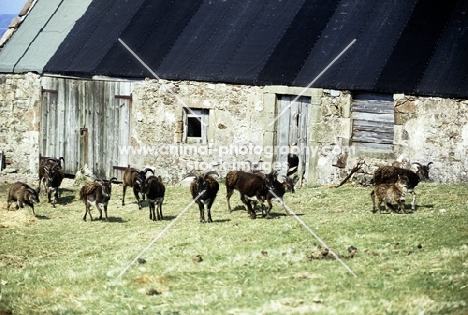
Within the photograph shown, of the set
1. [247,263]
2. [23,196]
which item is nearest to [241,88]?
[23,196]

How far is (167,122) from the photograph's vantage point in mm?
29094

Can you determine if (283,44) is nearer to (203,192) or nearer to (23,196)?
(203,192)

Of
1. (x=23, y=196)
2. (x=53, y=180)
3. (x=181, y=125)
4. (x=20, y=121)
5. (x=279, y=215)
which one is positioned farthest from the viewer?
(x=20, y=121)

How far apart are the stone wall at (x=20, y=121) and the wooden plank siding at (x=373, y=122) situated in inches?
420

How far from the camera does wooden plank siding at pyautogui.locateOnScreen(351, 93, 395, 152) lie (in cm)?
2664

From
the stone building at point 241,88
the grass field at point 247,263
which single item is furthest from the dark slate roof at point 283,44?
the grass field at point 247,263

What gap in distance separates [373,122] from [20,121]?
11.8 metres

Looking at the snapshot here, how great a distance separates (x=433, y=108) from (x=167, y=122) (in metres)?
8.00

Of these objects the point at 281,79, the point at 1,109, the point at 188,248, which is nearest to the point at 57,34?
the point at 1,109

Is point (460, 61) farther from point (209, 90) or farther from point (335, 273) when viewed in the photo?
point (335, 273)

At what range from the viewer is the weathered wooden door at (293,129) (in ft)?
90.9

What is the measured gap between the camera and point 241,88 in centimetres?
2812

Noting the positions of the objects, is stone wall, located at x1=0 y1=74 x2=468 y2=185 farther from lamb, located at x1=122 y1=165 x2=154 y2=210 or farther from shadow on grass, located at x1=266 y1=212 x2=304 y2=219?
shadow on grass, located at x1=266 y1=212 x2=304 y2=219

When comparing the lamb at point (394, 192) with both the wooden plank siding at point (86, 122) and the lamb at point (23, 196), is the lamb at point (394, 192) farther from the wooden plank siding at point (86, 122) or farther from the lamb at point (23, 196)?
the wooden plank siding at point (86, 122)
